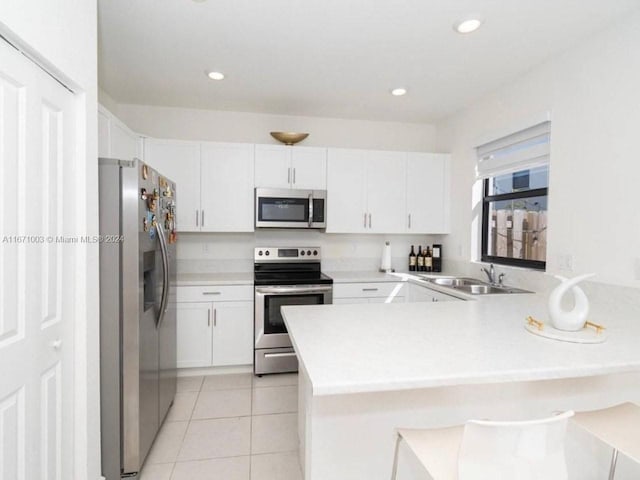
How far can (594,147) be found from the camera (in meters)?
2.14

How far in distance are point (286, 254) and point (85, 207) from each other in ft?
7.18

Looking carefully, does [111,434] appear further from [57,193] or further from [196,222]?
[196,222]

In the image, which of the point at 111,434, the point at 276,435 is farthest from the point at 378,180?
the point at 111,434

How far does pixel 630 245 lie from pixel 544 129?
3.48 feet

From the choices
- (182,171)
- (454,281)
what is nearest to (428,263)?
(454,281)

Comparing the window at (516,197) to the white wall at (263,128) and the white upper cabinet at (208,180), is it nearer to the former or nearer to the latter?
the white wall at (263,128)

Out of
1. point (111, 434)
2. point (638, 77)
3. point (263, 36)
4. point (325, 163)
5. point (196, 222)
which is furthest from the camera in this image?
point (325, 163)

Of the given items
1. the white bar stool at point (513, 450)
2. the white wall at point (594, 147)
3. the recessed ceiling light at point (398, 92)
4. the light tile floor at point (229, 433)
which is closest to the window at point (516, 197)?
the white wall at point (594, 147)

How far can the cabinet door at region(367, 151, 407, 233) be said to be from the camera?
11.8 ft

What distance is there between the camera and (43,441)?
1341 millimetres

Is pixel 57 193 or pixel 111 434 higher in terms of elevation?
pixel 57 193

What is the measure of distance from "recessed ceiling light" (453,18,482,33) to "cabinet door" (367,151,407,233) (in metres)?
1.56

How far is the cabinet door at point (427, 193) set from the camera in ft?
12.1

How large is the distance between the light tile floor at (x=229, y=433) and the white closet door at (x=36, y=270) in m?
0.64
